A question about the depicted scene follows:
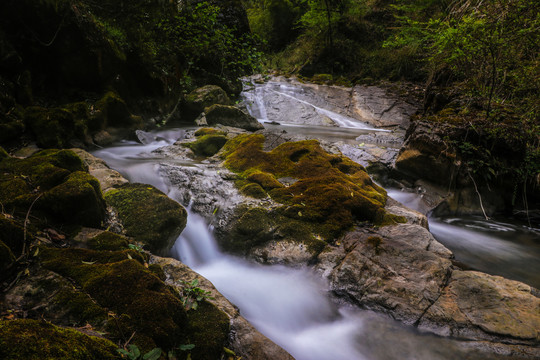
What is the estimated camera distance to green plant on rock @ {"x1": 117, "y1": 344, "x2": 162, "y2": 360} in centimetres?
137

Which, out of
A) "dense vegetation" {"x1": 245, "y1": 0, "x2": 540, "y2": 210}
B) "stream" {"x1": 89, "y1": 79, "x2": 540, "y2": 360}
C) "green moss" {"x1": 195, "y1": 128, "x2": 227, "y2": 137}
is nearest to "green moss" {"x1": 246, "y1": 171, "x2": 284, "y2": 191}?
"stream" {"x1": 89, "y1": 79, "x2": 540, "y2": 360}

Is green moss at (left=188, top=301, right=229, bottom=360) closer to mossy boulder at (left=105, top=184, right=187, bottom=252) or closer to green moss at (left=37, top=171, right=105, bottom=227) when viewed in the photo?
mossy boulder at (left=105, top=184, right=187, bottom=252)

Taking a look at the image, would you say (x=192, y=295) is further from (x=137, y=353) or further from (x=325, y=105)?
(x=325, y=105)

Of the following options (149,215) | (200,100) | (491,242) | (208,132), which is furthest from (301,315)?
(200,100)

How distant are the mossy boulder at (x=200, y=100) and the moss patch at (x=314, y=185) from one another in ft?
17.3

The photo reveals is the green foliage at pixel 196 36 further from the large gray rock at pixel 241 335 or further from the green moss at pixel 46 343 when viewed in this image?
the green moss at pixel 46 343

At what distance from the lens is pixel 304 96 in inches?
623

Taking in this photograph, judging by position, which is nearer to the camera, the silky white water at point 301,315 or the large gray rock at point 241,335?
the large gray rock at point 241,335

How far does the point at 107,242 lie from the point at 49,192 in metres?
0.79

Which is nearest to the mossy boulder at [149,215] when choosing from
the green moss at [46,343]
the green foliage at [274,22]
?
the green moss at [46,343]

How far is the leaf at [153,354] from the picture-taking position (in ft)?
4.68

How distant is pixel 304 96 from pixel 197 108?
7.68 m

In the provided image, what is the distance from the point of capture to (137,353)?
1.40 m

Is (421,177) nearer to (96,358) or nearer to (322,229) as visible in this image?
(322,229)
